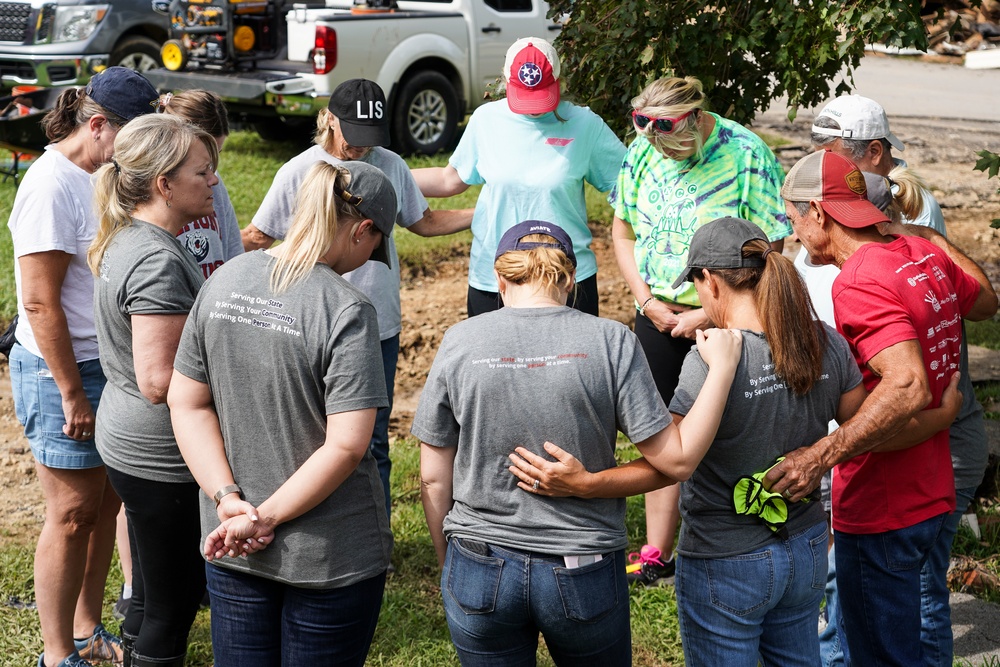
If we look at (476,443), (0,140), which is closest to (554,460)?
(476,443)

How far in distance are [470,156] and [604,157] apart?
574mm

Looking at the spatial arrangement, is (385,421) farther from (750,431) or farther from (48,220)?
(750,431)

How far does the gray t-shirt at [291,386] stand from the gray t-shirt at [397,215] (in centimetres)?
145

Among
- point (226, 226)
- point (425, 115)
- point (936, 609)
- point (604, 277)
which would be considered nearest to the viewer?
point (936, 609)

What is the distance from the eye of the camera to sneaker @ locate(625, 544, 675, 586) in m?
4.28

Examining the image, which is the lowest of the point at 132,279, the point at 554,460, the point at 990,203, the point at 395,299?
the point at 990,203

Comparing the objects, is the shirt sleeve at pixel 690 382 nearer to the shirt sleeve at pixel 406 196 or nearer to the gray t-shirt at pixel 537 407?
the gray t-shirt at pixel 537 407

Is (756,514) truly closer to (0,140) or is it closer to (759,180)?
(759,180)

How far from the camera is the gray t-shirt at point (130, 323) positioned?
283cm

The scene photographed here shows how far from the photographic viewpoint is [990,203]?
34.3 ft

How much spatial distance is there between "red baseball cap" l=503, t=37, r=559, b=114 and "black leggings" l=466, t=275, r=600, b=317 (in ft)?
2.46

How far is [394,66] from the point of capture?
442 inches

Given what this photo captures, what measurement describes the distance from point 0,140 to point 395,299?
6.74m

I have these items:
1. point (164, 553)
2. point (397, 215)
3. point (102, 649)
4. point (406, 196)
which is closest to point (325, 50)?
point (406, 196)
